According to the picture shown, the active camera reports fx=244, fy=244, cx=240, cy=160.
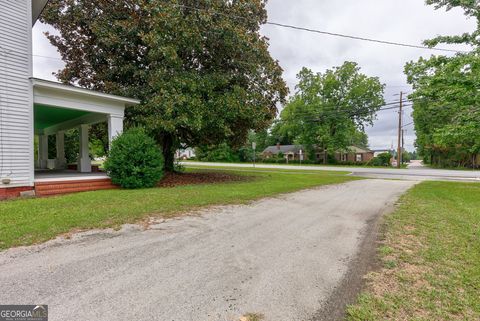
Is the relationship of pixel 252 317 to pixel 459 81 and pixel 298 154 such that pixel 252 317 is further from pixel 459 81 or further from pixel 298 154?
pixel 298 154

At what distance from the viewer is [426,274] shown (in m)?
2.84

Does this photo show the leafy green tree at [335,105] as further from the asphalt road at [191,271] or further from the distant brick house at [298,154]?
the asphalt road at [191,271]

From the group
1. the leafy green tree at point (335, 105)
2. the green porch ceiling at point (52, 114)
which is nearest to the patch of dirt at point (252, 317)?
the green porch ceiling at point (52, 114)

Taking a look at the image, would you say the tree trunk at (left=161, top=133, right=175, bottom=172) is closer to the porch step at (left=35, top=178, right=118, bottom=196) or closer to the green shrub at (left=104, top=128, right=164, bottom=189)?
the green shrub at (left=104, top=128, right=164, bottom=189)

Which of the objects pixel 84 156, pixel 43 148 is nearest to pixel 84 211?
pixel 84 156

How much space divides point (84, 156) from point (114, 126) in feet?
13.2

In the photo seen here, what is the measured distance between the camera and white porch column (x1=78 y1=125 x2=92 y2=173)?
12263mm

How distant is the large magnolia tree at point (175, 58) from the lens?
973 cm

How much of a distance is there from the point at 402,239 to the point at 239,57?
33.2 feet

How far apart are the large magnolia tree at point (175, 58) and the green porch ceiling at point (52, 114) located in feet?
5.71

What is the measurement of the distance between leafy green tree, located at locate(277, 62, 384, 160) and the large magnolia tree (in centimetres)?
2106

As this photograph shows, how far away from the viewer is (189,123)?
977 cm

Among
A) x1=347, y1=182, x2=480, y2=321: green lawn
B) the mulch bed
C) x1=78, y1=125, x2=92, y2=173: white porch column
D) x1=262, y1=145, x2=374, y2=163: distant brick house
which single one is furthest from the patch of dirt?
x1=262, y1=145, x2=374, y2=163: distant brick house

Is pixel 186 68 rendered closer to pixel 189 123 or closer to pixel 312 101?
pixel 189 123
